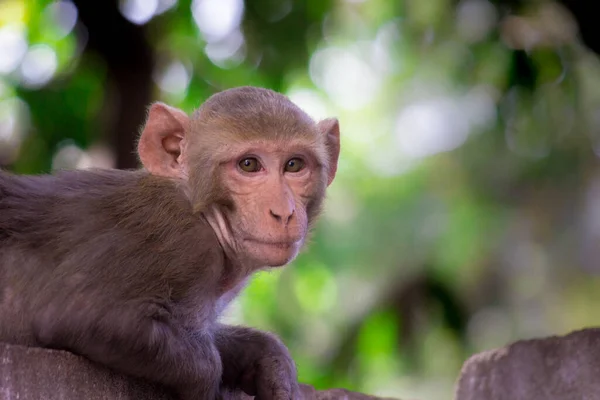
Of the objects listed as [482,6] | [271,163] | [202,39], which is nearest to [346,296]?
A: [202,39]

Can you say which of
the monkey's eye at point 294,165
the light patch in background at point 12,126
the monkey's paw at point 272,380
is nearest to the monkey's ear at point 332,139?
the monkey's eye at point 294,165

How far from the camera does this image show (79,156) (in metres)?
9.36

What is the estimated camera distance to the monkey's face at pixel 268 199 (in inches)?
182

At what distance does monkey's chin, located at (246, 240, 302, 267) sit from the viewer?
15.2ft

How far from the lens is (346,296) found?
53.2 ft

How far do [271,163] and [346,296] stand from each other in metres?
11.5

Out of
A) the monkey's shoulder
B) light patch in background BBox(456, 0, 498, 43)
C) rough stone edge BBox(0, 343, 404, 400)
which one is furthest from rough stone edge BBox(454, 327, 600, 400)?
light patch in background BBox(456, 0, 498, 43)

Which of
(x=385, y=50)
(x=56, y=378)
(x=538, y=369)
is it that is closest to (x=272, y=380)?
(x=56, y=378)

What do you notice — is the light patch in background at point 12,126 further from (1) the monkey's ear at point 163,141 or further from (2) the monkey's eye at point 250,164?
(2) the monkey's eye at point 250,164

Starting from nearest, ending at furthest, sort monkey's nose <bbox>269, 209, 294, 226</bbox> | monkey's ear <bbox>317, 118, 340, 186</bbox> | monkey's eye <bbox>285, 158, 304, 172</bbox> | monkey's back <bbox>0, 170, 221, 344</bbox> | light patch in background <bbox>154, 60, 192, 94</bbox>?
monkey's back <bbox>0, 170, 221, 344</bbox> < monkey's nose <bbox>269, 209, 294, 226</bbox> < monkey's eye <bbox>285, 158, 304, 172</bbox> < monkey's ear <bbox>317, 118, 340, 186</bbox> < light patch in background <bbox>154, 60, 192, 94</bbox>

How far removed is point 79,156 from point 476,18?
139 inches

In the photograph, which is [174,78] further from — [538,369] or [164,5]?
[538,369]

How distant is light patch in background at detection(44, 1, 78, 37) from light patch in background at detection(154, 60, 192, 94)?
3.74 feet

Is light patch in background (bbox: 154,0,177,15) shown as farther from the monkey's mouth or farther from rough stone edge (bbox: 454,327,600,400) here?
the monkey's mouth
